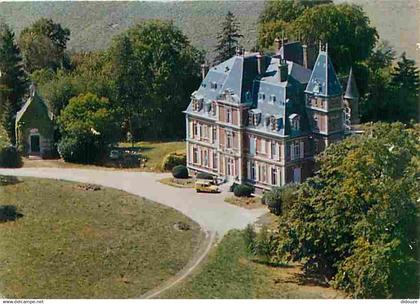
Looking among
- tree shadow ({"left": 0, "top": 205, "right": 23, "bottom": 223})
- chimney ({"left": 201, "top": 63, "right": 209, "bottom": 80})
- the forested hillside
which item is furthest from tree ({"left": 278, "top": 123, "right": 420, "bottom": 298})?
the forested hillside

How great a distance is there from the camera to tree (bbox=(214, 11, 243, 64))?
1319 inches

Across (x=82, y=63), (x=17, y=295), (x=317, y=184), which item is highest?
(x=82, y=63)

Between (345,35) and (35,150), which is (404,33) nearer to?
(345,35)

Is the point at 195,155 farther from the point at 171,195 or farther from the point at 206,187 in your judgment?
the point at 171,195

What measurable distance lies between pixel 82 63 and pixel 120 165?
553 centimetres

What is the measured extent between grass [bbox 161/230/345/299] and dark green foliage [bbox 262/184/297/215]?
62.9 inches

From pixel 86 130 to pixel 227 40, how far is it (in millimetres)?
5401

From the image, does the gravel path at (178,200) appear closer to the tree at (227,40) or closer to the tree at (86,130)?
the tree at (86,130)

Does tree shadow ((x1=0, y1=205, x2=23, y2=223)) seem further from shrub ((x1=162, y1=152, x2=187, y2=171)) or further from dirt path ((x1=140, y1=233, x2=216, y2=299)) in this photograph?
shrub ((x1=162, y1=152, x2=187, y2=171))

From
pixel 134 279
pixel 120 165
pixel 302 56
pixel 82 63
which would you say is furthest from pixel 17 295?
pixel 82 63

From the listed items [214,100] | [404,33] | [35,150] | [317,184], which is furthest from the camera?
[404,33]

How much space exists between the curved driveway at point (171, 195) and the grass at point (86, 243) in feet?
1.25

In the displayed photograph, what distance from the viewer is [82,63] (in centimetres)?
3497

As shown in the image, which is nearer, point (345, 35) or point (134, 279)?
point (134, 279)
